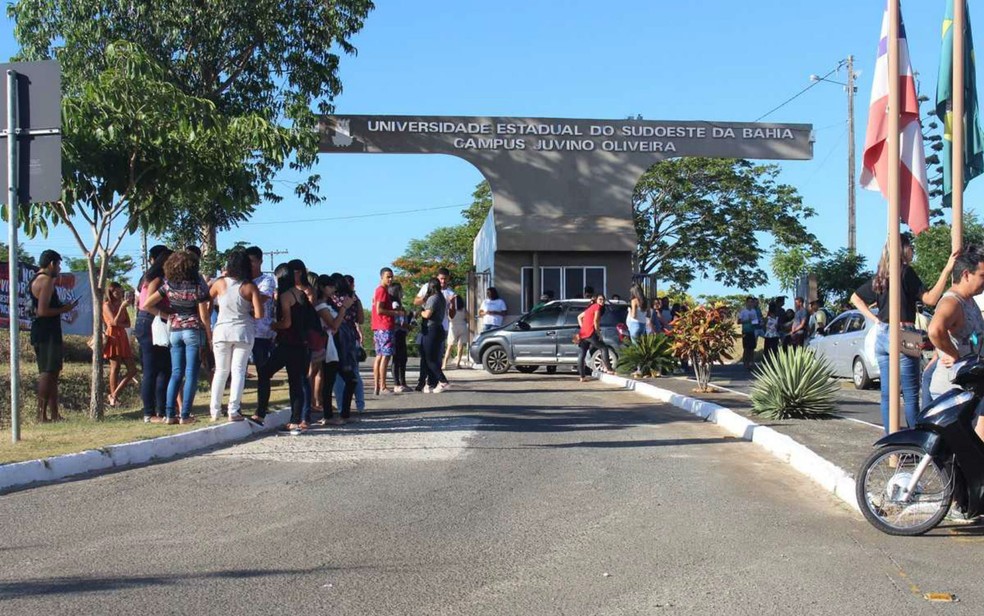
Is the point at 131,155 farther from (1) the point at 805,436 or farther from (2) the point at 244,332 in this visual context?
(1) the point at 805,436

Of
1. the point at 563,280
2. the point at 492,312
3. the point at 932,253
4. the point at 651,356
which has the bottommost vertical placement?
the point at 651,356

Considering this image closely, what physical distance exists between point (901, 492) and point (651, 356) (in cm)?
1302

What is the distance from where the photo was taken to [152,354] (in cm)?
1089

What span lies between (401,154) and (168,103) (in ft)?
49.2

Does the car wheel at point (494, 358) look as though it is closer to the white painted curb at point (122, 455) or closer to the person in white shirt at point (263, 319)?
the person in white shirt at point (263, 319)

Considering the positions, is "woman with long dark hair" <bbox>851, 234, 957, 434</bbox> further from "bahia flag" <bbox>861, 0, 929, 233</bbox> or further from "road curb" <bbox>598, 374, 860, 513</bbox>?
"road curb" <bbox>598, 374, 860, 513</bbox>

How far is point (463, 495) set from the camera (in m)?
7.27

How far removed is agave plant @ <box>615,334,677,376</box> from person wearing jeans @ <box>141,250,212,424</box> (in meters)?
10.3

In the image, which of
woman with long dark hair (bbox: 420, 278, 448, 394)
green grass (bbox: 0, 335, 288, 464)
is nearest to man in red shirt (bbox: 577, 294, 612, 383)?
woman with long dark hair (bbox: 420, 278, 448, 394)

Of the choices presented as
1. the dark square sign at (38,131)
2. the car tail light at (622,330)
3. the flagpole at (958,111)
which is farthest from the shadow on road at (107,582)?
the car tail light at (622,330)

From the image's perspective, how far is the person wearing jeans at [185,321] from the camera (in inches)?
414

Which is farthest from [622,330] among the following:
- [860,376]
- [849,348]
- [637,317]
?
[860,376]

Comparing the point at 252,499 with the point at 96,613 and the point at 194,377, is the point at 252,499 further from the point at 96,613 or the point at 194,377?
the point at 194,377

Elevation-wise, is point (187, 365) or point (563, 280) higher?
point (563, 280)
